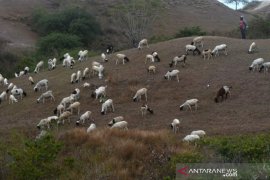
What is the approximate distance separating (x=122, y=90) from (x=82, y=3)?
49.5 metres

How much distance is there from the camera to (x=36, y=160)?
10.9 meters

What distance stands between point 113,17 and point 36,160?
155 ft

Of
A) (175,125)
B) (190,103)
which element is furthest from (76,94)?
(175,125)

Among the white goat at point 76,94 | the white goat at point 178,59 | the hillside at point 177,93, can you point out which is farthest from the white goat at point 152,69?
the white goat at point 76,94

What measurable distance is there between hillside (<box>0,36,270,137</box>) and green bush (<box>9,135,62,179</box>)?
646 cm

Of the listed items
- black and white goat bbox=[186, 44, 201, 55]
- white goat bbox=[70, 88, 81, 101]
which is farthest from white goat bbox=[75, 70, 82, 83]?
black and white goat bbox=[186, 44, 201, 55]

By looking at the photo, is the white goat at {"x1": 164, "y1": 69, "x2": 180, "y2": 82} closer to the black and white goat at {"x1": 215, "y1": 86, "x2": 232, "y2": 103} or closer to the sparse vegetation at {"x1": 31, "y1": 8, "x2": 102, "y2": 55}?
the black and white goat at {"x1": 215, "y1": 86, "x2": 232, "y2": 103}

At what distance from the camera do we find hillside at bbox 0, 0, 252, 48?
57.8 metres

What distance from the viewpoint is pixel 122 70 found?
86.0ft

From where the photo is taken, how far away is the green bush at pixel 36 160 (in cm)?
1075

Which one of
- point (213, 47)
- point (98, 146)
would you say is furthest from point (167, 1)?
point (98, 146)

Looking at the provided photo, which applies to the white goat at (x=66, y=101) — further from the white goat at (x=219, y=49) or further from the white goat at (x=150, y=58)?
the white goat at (x=219, y=49)

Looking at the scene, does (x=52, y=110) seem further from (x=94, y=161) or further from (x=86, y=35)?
(x=86, y=35)

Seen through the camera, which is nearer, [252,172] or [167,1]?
[252,172]
